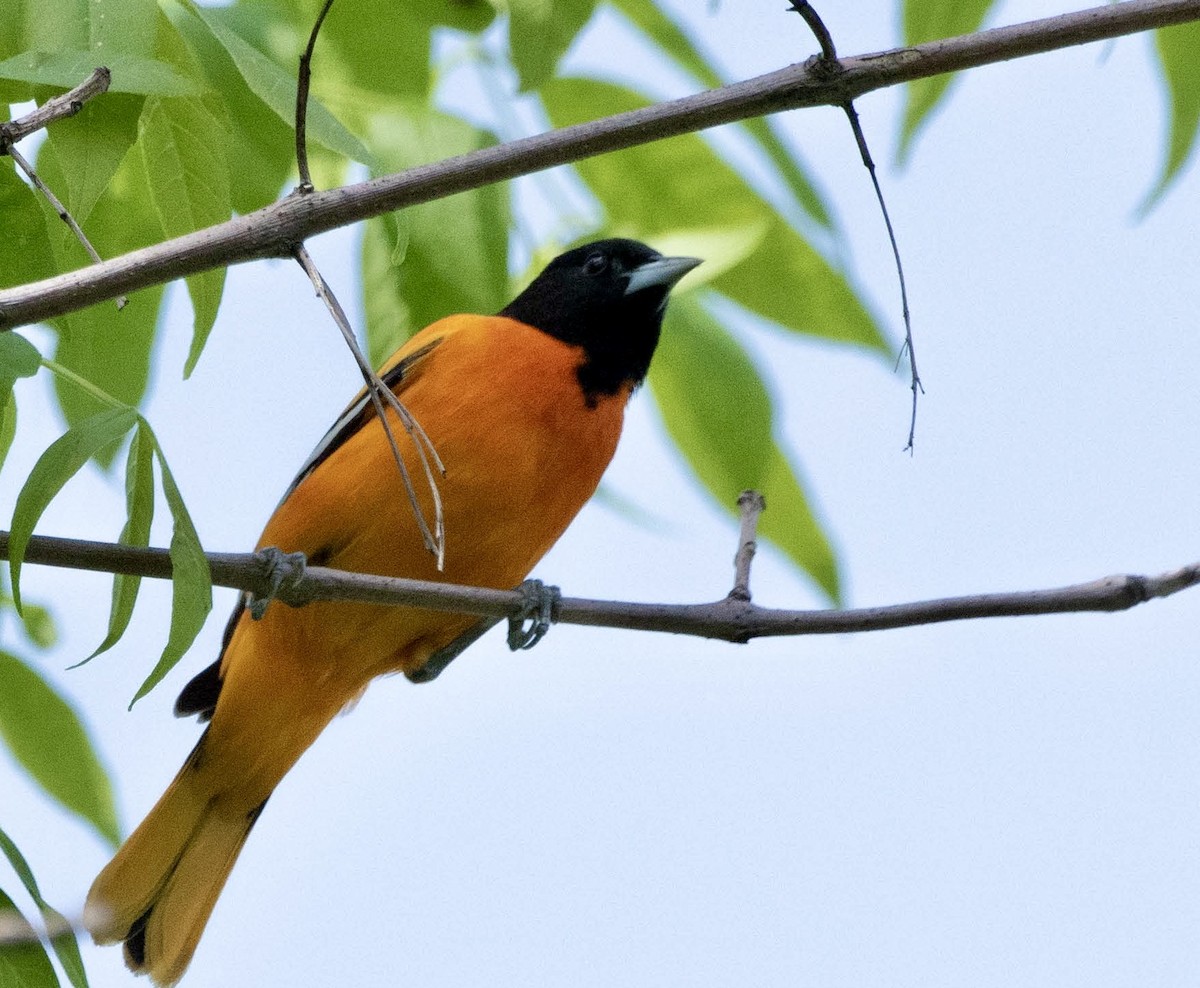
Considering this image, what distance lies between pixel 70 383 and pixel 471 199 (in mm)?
685

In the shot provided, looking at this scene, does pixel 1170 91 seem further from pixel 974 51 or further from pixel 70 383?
pixel 70 383

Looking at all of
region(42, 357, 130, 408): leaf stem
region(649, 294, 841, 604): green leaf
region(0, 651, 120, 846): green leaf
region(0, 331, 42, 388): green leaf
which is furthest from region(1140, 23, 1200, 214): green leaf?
region(0, 651, 120, 846): green leaf

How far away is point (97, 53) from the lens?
1.57 meters

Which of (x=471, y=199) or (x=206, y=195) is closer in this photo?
(x=206, y=195)

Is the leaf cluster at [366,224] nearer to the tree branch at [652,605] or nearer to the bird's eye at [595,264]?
the tree branch at [652,605]

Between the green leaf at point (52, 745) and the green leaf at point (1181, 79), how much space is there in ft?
6.86

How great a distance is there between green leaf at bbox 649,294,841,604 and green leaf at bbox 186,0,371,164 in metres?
1.08

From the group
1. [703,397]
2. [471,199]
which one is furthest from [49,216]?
[703,397]

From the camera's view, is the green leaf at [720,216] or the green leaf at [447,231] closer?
the green leaf at [447,231]

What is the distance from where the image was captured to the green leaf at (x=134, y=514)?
1691 millimetres

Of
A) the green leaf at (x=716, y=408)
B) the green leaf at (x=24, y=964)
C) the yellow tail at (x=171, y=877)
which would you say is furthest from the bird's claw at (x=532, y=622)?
the green leaf at (x=24, y=964)

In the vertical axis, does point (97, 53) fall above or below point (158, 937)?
above

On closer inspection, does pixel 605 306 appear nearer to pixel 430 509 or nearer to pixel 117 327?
pixel 430 509

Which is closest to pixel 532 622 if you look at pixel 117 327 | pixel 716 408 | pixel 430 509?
pixel 430 509
